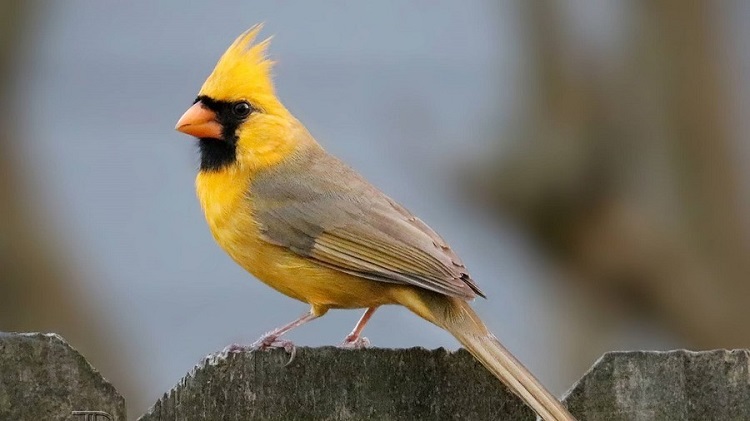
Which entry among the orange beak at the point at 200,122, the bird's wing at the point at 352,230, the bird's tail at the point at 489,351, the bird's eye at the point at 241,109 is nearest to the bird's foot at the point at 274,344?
the bird's tail at the point at 489,351

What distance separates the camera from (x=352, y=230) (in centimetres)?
409

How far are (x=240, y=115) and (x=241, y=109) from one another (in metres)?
0.02

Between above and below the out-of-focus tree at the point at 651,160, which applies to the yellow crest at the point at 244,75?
below

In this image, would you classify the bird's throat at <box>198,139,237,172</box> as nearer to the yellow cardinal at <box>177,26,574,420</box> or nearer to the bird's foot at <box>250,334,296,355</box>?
the yellow cardinal at <box>177,26,574,420</box>

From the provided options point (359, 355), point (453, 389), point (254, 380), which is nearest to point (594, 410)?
point (453, 389)

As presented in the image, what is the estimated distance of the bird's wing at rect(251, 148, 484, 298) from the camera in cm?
375

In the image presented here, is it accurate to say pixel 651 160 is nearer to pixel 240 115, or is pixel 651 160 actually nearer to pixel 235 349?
pixel 240 115

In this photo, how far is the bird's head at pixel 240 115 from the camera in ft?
14.4

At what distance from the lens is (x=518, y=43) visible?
5.71 meters

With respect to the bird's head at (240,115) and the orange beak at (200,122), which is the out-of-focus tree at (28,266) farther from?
the orange beak at (200,122)

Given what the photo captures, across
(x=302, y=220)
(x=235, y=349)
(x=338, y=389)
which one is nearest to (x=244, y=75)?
(x=302, y=220)

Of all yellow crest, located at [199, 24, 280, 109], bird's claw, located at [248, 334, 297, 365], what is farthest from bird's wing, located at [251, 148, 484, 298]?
bird's claw, located at [248, 334, 297, 365]

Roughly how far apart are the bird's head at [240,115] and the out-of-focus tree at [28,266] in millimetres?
1404

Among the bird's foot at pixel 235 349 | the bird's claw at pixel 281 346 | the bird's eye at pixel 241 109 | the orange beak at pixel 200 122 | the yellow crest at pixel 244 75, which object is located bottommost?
the bird's foot at pixel 235 349
